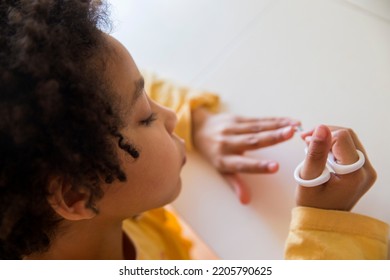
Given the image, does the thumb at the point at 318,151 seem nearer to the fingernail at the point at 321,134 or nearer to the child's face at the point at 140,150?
the fingernail at the point at 321,134

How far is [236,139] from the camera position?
676 millimetres

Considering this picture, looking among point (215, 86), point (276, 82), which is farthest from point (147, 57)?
point (276, 82)

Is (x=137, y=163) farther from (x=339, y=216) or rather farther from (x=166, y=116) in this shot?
(x=339, y=216)

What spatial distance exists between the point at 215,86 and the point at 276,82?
0.38ft

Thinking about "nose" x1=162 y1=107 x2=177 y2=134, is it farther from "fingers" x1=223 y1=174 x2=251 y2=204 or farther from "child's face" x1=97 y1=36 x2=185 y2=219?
"fingers" x1=223 y1=174 x2=251 y2=204

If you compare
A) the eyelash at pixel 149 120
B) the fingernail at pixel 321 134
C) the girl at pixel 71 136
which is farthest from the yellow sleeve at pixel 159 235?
the fingernail at pixel 321 134

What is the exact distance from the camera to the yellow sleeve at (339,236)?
48cm

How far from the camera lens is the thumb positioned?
448 mm

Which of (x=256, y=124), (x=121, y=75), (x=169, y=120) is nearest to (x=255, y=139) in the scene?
(x=256, y=124)

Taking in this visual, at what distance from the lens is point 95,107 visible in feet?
1.36

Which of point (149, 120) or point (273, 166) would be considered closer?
point (149, 120)

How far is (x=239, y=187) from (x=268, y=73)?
17cm

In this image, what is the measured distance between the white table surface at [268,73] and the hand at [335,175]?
0.05 feet
